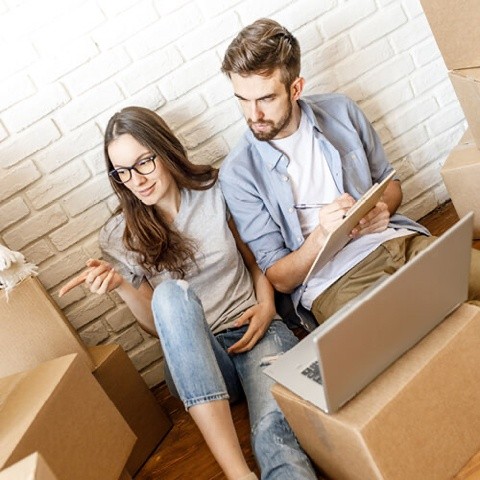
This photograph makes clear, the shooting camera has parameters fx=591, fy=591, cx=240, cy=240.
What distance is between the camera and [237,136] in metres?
1.75

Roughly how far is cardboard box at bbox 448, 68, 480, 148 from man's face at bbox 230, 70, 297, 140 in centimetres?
42

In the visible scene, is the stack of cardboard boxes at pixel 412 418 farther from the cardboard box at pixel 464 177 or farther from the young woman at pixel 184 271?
the cardboard box at pixel 464 177

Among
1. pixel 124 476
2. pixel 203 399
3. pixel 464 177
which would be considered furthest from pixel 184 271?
pixel 464 177

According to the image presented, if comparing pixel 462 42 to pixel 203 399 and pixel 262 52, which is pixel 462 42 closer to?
pixel 262 52

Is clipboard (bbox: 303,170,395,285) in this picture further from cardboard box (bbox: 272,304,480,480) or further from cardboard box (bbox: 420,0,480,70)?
cardboard box (bbox: 420,0,480,70)

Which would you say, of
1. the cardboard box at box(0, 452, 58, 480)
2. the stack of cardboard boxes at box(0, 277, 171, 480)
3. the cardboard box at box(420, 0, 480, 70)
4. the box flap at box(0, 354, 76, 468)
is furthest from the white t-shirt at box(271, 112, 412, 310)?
the cardboard box at box(0, 452, 58, 480)

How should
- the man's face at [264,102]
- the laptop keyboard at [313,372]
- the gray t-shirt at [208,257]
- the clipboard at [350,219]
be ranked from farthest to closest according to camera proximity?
the gray t-shirt at [208,257] < the man's face at [264,102] < the clipboard at [350,219] < the laptop keyboard at [313,372]

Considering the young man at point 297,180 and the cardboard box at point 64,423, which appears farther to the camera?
the young man at point 297,180

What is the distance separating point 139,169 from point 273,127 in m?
0.35

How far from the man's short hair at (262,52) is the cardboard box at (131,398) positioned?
2.55ft

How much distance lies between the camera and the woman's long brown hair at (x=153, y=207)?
1.48 meters

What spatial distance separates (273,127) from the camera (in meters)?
1.49

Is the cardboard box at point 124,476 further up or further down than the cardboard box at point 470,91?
further down

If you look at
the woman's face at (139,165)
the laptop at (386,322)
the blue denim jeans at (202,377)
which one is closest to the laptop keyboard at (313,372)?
the laptop at (386,322)
